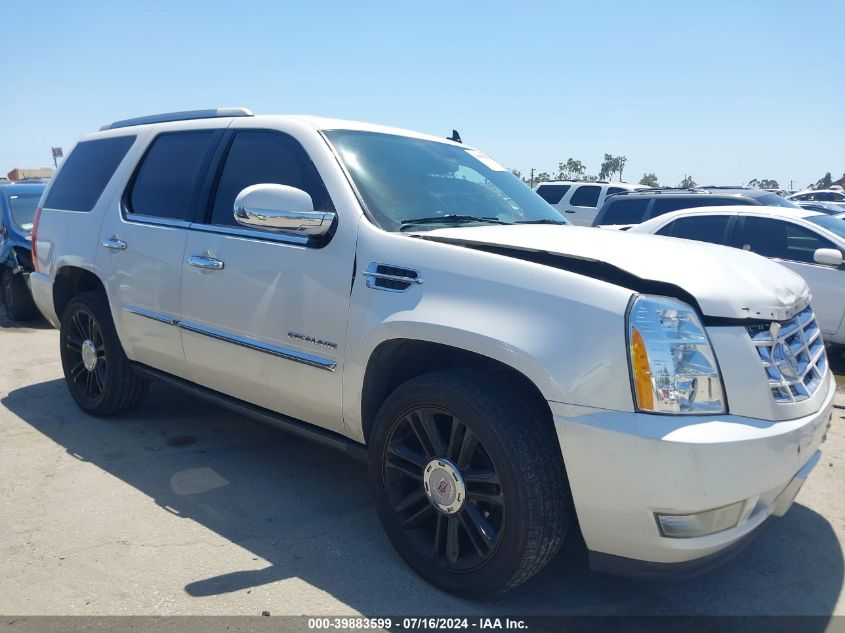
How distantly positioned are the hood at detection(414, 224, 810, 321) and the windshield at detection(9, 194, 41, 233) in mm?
7863

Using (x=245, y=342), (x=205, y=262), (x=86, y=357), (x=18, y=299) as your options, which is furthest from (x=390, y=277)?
(x=18, y=299)

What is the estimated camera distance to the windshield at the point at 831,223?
708 cm

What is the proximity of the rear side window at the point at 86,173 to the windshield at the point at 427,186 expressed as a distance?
2.03 meters

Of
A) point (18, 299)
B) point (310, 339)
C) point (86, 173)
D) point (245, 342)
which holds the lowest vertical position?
point (18, 299)

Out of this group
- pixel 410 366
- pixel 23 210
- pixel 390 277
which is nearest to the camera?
pixel 390 277

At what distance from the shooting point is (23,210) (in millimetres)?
9125

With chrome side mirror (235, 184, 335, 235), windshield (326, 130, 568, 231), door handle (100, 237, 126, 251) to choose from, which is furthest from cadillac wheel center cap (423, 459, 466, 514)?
door handle (100, 237, 126, 251)

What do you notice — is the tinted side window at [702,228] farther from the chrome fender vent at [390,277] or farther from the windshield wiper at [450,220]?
the chrome fender vent at [390,277]

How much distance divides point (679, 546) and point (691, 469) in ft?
0.96

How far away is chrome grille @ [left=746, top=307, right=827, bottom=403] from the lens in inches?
96.0

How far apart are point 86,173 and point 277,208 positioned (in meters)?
2.70

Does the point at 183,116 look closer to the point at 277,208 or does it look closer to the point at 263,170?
the point at 263,170

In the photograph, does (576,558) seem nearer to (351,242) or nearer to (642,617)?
(642,617)

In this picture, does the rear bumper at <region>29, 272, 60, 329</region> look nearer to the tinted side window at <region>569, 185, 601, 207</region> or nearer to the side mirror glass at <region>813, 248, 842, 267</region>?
the side mirror glass at <region>813, 248, 842, 267</region>
